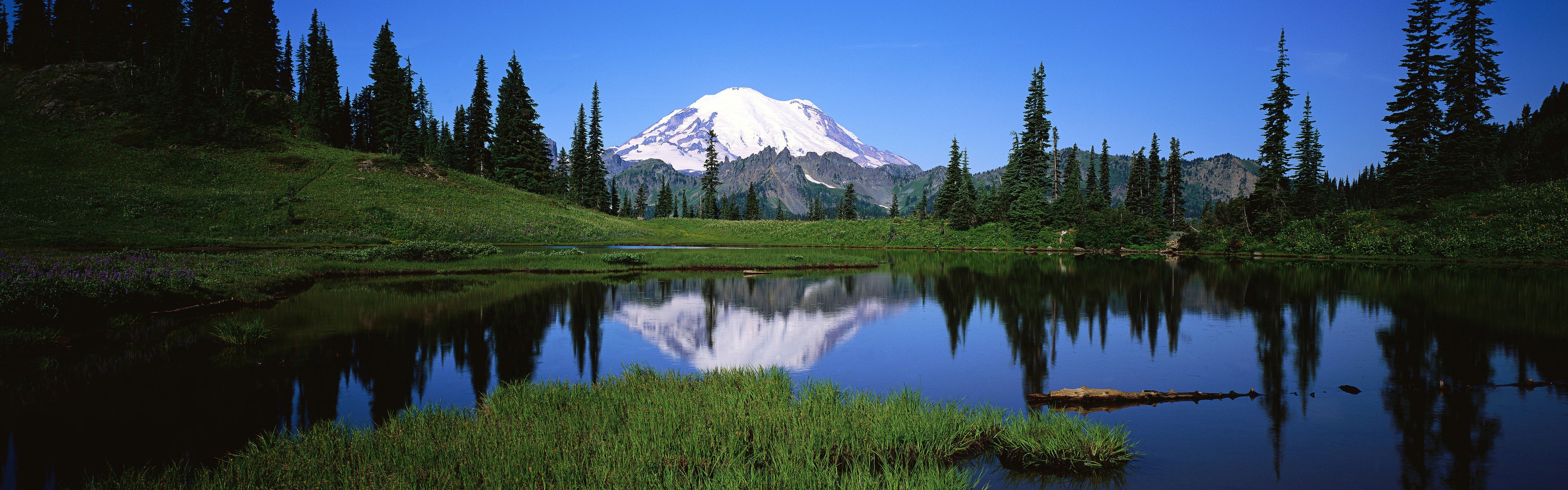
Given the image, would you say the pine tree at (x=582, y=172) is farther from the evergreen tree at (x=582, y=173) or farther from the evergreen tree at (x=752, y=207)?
the evergreen tree at (x=752, y=207)

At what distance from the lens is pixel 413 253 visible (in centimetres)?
3666

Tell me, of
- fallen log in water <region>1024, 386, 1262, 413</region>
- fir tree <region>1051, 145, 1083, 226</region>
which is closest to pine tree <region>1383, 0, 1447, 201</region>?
fir tree <region>1051, 145, 1083, 226</region>

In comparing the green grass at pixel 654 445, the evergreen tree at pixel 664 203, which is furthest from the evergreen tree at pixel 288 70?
the green grass at pixel 654 445

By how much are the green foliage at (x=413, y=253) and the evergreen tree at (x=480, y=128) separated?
6335 centimetres

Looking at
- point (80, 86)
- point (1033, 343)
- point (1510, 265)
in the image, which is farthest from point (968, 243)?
point (80, 86)

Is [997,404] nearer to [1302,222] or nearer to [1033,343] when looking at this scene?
[1033,343]

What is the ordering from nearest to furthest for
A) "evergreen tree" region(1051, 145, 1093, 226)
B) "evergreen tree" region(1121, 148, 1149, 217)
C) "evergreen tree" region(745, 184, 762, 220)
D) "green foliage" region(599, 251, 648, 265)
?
"green foliage" region(599, 251, 648, 265) < "evergreen tree" region(1051, 145, 1093, 226) < "evergreen tree" region(1121, 148, 1149, 217) < "evergreen tree" region(745, 184, 762, 220)

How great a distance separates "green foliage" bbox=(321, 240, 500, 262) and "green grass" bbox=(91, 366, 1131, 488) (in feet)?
101

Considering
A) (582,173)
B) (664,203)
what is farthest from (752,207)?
(582,173)

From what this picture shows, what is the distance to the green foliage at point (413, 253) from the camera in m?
35.1

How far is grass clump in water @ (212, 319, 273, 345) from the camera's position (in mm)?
14453

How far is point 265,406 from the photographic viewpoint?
33.0 ft

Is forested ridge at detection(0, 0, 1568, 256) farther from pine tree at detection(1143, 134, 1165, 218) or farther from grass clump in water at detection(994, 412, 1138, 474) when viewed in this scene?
grass clump in water at detection(994, 412, 1138, 474)

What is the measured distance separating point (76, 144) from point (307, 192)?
88.7 ft
